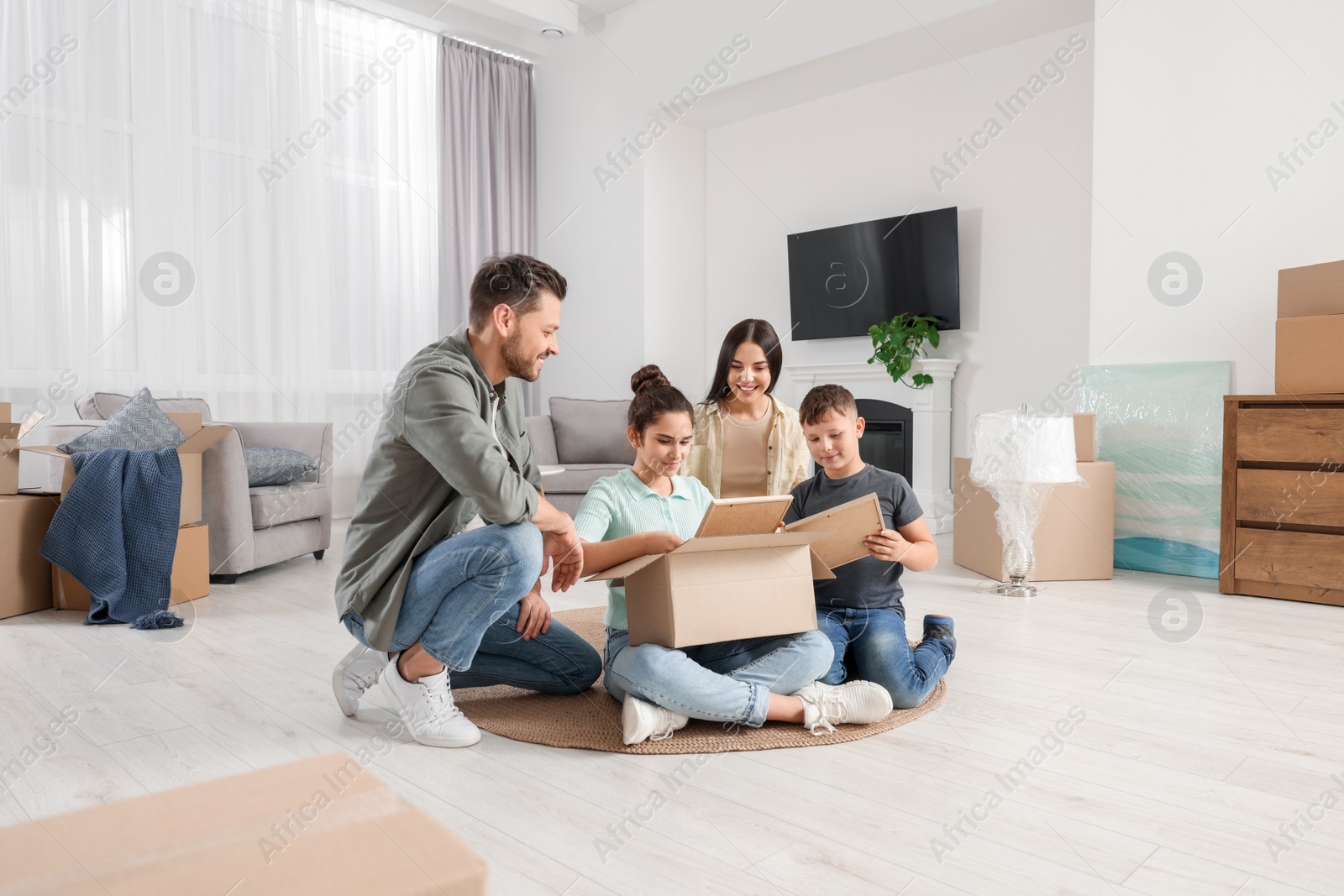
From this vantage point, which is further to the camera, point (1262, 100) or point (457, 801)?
point (1262, 100)

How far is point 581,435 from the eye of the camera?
15.3ft

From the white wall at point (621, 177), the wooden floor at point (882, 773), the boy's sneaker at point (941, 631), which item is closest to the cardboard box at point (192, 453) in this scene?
the wooden floor at point (882, 773)

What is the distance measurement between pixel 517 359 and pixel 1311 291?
8.91ft

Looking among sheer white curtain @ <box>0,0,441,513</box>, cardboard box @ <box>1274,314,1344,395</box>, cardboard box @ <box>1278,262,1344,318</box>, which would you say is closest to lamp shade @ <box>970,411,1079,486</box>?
cardboard box @ <box>1274,314,1344,395</box>

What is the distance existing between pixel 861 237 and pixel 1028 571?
2296 millimetres

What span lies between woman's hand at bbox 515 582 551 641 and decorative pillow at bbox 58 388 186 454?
1785 millimetres

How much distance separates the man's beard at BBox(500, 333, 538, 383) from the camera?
167 centimetres

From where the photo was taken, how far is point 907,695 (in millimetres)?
1813

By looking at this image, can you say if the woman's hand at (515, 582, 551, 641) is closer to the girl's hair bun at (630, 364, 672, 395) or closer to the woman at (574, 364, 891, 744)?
the woman at (574, 364, 891, 744)

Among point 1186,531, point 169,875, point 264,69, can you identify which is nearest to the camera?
point 169,875

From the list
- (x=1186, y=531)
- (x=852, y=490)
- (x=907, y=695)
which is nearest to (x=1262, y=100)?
(x=1186, y=531)

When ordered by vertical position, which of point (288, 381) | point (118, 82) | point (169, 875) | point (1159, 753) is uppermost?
point (118, 82)

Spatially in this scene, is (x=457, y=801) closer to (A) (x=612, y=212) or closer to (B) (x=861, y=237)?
(B) (x=861, y=237)

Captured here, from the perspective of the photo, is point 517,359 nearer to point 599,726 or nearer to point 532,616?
point 532,616
